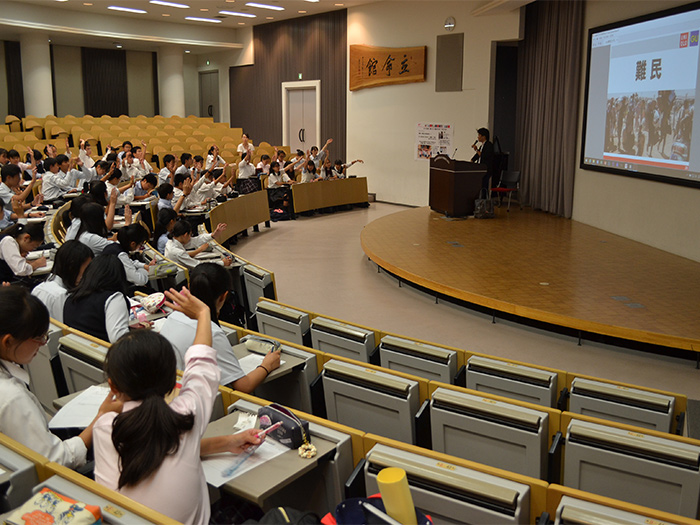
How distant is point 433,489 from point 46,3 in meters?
16.1

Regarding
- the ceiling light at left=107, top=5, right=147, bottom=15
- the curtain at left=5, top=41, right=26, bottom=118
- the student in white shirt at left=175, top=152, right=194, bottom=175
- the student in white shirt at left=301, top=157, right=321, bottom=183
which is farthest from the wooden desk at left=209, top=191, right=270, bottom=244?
the curtain at left=5, top=41, right=26, bottom=118

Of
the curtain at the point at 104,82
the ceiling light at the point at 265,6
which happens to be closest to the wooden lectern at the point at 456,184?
the ceiling light at the point at 265,6

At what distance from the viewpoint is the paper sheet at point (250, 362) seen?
2.96m

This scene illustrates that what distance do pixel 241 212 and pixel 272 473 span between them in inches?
313

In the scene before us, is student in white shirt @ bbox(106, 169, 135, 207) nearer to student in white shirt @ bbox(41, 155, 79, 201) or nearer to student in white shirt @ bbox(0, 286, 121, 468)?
student in white shirt @ bbox(41, 155, 79, 201)

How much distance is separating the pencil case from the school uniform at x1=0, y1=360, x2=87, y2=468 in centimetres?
66

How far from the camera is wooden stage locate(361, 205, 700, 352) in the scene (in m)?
5.20

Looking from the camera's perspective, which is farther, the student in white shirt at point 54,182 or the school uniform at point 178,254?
the student in white shirt at point 54,182

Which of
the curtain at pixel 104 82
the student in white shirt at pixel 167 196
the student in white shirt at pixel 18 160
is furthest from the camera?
the curtain at pixel 104 82

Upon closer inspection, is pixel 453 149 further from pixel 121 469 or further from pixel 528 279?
pixel 121 469

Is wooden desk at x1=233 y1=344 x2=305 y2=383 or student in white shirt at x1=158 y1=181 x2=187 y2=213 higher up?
student in white shirt at x1=158 y1=181 x2=187 y2=213

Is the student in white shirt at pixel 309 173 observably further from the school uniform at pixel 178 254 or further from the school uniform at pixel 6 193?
the school uniform at pixel 178 254

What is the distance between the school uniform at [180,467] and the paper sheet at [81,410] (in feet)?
1.81

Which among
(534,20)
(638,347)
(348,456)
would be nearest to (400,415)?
(348,456)
